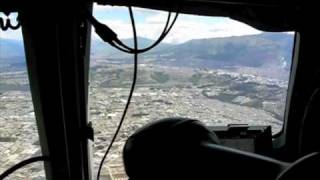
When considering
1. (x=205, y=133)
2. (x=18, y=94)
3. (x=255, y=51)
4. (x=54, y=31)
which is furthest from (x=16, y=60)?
(x=255, y=51)

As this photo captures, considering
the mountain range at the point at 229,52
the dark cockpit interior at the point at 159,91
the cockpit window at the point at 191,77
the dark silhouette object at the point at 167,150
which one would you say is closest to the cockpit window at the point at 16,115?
the dark cockpit interior at the point at 159,91

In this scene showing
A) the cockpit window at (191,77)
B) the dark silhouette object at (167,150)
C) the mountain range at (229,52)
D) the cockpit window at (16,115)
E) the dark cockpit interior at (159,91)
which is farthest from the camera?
the mountain range at (229,52)

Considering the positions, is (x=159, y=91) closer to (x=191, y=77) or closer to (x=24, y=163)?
(x=191, y=77)

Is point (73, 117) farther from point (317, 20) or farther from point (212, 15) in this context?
point (317, 20)

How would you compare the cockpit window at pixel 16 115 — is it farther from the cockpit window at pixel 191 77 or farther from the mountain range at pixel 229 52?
the mountain range at pixel 229 52

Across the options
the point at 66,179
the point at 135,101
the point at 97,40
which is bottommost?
the point at 66,179

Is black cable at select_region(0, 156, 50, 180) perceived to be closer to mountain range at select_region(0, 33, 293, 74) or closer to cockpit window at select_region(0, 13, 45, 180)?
cockpit window at select_region(0, 13, 45, 180)
